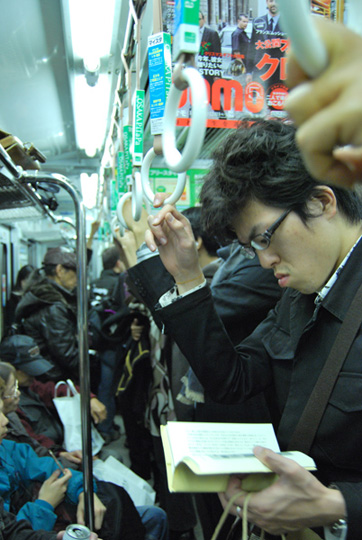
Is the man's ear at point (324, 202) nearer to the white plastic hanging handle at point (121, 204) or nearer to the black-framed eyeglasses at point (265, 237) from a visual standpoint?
the black-framed eyeglasses at point (265, 237)

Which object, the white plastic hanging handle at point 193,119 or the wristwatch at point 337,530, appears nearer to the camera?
the white plastic hanging handle at point 193,119

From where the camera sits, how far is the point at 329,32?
322mm

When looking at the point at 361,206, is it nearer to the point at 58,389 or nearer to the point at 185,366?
the point at 185,366

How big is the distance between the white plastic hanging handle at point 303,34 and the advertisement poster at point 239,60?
1.30 m

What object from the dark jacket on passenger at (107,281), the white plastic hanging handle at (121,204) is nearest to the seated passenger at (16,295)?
the dark jacket on passenger at (107,281)

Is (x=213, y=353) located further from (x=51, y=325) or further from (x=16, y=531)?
(x=51, y=325)

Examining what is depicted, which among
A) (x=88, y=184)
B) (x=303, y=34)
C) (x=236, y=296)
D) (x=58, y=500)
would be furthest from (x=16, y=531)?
(x=88, y=184)

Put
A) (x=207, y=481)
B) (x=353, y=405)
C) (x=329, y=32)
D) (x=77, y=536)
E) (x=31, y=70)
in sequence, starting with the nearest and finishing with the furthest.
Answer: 1. (x=329, y=32)
2. (x=207, y=481)
3. (x=353, y=405)
4. (x=77, y=536)
5. (x=31, y=70)

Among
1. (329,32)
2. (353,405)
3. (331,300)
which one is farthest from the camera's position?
(331,300)

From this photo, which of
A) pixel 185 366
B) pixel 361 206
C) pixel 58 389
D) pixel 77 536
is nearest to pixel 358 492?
pixel 361 206

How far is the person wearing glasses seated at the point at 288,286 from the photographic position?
2.92 feet

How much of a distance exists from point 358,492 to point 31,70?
103 inches

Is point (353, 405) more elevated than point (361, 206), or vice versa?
point (361, 206)

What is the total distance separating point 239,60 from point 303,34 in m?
1.55
